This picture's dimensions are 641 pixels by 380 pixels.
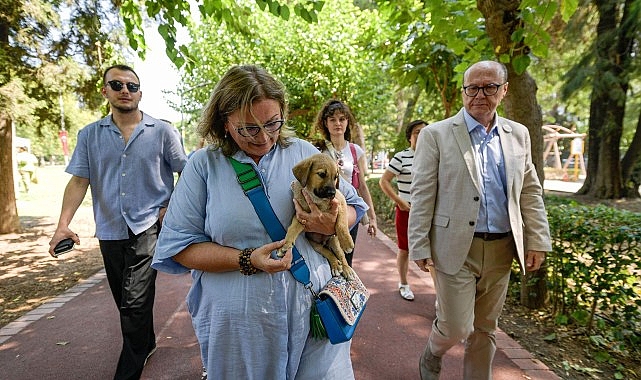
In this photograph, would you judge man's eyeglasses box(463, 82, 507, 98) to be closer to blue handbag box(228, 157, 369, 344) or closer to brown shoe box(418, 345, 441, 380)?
blue handbag box(228, 157, 369, 344)

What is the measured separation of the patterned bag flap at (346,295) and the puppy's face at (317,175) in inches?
17.2

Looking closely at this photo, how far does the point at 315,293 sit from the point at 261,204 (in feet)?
1.64

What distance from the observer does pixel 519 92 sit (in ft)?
14.3

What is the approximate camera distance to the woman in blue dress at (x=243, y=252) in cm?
166

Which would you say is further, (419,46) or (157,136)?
(419,46)

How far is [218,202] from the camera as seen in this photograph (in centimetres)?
167

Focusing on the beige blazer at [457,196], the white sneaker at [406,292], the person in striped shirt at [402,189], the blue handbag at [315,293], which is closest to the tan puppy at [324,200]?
the blue handbag at [315,293]

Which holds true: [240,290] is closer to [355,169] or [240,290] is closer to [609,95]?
[355,169]

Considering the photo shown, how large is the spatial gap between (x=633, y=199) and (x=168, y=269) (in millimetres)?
18271

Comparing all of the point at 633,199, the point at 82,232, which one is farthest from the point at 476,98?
the point at 633,199

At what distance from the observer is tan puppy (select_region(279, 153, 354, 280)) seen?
5.90 ft

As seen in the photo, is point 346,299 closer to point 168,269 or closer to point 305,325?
point 305,325

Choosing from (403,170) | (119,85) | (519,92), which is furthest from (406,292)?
(119,85)

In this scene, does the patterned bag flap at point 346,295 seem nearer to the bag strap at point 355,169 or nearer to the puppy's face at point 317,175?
the puppy's face at point 317,175
